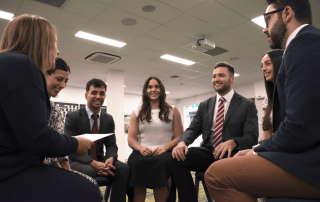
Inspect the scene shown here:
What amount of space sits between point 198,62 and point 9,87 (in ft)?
20.4

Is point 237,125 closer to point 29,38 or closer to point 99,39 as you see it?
point 29,38

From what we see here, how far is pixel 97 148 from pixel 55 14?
2.87 meters

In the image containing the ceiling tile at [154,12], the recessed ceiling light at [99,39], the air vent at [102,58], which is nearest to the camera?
the ceiling tile at [154,12]

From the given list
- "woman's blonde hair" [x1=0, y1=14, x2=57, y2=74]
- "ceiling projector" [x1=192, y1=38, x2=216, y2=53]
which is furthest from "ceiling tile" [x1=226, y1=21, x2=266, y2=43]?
"woman's blonde hair" [x1=0, y1=14, x2=57, y2=74]

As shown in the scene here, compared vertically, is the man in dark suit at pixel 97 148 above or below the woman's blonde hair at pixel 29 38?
below

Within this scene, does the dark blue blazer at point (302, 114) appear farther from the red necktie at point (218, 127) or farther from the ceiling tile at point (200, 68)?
the ceiling tile at point (200, 68)

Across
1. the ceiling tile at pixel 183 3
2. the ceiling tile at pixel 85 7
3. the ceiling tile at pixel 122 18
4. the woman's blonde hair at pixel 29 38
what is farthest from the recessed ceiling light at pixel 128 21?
the woman's blonde hair at pixel 29 38

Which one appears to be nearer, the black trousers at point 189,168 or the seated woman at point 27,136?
the seated woman at point 27,136

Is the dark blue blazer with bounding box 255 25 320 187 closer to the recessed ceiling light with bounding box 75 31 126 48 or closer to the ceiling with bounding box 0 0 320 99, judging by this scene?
the ceiling with bounding box 0 0 320 99

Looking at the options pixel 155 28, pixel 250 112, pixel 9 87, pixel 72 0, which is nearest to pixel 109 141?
pixel 250 112

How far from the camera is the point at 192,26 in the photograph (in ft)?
14.7

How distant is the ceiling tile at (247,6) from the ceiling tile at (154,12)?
0.89m

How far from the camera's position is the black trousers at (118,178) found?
1.96 metres

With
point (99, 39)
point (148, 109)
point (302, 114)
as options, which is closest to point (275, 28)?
point (302, 114)
